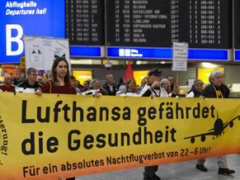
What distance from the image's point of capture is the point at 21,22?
7.36 m

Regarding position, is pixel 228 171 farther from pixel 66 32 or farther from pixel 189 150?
pixel 66 32

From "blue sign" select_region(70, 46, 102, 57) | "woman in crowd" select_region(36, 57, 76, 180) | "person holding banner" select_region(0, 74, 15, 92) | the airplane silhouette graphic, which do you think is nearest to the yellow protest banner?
the airplane silhouette graphic

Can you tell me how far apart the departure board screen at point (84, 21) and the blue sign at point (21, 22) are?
15.0 inches

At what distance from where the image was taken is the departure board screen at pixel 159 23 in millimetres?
7898

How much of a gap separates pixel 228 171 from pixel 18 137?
10.8 ft

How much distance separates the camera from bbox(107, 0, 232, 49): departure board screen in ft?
25.9

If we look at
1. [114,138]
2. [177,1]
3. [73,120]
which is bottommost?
[114,138]

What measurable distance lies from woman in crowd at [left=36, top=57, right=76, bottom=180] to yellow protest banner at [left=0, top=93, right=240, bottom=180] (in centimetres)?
12

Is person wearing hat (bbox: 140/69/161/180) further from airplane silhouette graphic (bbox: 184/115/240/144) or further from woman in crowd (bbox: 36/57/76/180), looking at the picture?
woman in crowd (bbox: 36/57/76/180)

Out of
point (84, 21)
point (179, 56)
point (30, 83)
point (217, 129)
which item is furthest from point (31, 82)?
point (179, 56)

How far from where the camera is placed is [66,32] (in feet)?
25.7

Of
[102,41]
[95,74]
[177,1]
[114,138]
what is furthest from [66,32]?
[95,74]

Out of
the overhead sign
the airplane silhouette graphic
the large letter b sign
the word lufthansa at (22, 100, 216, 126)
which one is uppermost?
the large letter b sign

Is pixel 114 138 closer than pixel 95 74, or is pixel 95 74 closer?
pixel 114 138
